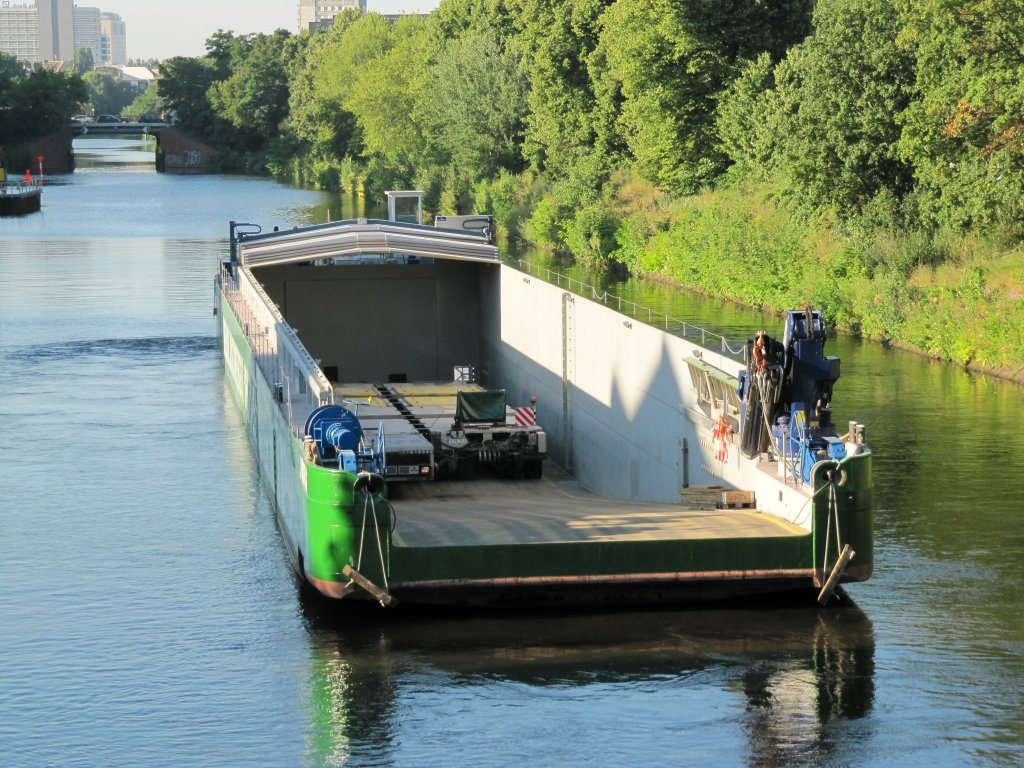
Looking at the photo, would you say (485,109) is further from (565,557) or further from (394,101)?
(565,557)

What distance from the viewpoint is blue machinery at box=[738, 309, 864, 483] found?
23.9 m

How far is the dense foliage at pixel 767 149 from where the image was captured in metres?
44.8

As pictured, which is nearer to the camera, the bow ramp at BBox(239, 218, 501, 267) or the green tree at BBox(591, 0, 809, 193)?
the bow ramp at BBox(239, 218, 501, 267)

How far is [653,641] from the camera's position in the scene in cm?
2175

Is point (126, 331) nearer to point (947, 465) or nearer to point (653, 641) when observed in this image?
point (947, 465)

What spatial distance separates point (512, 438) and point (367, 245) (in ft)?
46.8

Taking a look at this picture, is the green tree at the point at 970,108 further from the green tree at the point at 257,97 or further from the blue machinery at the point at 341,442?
the green tree at the point at 257,97

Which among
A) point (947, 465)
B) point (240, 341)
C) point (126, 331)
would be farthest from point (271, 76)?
point (947, 465)

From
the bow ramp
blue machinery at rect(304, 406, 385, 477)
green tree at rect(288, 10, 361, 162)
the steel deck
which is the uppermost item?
green tree at rect(288, 10, 361, 162)

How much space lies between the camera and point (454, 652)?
2156 centimetres

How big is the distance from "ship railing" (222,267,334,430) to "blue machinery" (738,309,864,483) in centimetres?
668

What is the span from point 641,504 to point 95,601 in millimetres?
8560

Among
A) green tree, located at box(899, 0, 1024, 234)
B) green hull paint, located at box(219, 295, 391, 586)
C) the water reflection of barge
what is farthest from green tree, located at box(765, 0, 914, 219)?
the water reflection of barge

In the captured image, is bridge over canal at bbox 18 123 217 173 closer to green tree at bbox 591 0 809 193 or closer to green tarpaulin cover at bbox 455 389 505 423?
green tree at bbox 591 0 809 193
